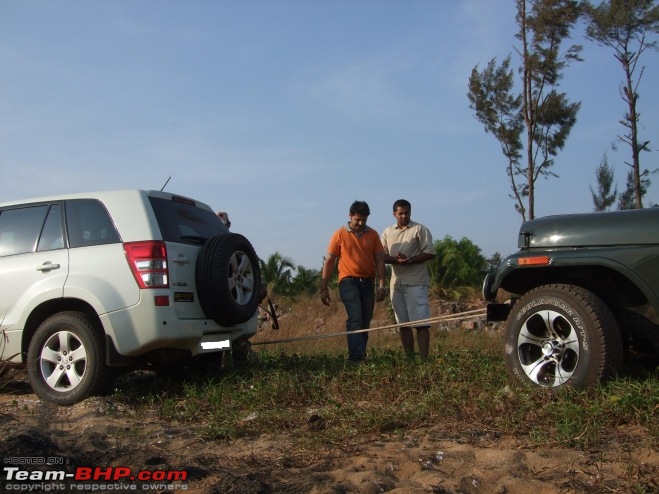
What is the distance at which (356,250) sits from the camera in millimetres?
7867

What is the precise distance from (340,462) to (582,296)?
2137mm

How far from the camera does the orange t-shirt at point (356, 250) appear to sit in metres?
7.83

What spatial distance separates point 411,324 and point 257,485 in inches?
146

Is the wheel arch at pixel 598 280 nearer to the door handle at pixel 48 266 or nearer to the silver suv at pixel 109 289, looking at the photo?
the silver suv at pixel 109 289

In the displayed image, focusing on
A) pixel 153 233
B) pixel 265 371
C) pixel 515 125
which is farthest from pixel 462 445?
pixel 515 125

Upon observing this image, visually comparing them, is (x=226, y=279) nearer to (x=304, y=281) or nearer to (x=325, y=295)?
(x=325, y=295)

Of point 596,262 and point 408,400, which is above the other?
point 596,262

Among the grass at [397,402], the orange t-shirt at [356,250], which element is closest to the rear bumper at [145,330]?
the grass at [397,402]

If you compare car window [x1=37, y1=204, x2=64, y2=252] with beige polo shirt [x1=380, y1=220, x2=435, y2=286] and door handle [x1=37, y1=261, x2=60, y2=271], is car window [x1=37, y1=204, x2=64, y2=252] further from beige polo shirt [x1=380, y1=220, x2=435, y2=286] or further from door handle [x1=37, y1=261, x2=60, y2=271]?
beige polo shirt [x1=380, y1=220, x2=435, y2=286]

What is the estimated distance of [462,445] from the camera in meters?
4.20

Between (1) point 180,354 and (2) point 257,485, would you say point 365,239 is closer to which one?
(1) point 180,354

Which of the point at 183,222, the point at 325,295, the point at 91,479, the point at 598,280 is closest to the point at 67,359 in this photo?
the point at 183,222

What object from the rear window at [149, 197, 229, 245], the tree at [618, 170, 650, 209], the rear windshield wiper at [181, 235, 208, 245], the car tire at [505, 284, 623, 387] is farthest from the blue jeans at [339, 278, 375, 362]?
the tree at [618, 170, 650, 209]

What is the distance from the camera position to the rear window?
609 centimetres
